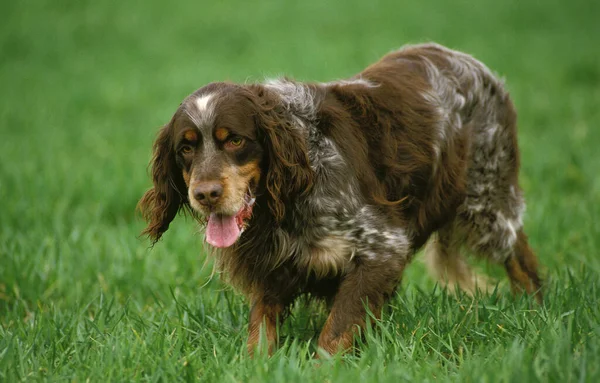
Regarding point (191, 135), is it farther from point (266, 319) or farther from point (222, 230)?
point (266, 319)

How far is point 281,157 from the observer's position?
3275mm

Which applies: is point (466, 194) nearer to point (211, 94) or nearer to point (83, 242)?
point (211, 94)

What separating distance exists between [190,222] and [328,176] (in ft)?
9.64

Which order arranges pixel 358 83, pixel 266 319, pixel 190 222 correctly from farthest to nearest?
1. pixel 190 222
2. pixel 358 83
3. pixel 266 319

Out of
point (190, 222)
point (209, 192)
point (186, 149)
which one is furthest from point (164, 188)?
point (190, 222)

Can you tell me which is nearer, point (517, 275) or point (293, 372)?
point (293, 372)

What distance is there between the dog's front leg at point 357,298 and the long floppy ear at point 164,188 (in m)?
0.85

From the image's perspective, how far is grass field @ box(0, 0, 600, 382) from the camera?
305cm

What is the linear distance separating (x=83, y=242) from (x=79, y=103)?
17.6ft

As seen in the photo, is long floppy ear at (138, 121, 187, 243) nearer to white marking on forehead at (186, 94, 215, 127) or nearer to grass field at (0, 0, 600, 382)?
white marking on forehead at (186, 94, 215, 127)

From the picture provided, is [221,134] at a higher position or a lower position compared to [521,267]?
higher

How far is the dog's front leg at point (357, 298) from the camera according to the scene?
3.31 metres

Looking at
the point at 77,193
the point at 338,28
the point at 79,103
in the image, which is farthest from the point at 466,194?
the point at 338,28

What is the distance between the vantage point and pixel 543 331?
3082 mm
